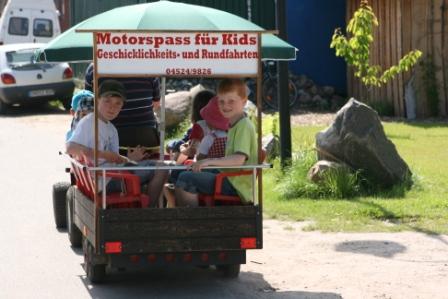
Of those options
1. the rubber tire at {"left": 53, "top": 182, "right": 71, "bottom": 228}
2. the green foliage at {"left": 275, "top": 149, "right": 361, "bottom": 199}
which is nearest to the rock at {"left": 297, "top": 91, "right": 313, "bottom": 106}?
the green foliage at {"left": 275, "top": 149, "right": 361, "bottom": 199}

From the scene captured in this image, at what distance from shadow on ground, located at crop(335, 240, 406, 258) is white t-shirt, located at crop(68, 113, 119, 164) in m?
2.34

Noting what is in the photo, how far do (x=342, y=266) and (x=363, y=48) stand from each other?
33.1 ft

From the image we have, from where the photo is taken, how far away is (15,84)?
950 inches

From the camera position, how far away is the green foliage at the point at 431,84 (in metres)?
20.6

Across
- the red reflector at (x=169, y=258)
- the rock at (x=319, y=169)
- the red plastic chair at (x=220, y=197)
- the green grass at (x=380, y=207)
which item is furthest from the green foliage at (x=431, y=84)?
the red reflector at (x=169, y=258)

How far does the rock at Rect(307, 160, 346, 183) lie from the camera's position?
12320 mm

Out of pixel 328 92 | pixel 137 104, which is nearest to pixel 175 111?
pixel 328 92

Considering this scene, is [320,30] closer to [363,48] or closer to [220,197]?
[363,48]

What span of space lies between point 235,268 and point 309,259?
0.91 metres

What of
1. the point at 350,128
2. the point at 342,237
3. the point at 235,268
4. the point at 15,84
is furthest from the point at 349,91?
the point at 235,268

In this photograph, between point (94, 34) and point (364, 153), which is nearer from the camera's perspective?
point (94, 34)

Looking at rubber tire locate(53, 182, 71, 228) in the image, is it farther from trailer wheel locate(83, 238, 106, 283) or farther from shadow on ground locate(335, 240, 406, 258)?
shadow on ground locate(335, 240, 406, 258)

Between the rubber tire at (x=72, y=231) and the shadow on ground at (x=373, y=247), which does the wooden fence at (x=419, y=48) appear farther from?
the rubber tire at (x=72, y=231)

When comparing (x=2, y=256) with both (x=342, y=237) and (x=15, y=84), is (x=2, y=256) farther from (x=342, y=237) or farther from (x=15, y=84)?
(x=15, y=84)
